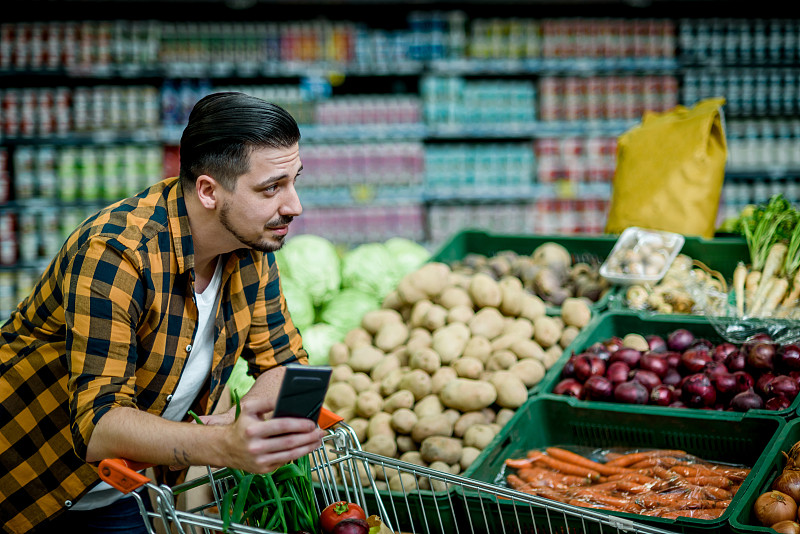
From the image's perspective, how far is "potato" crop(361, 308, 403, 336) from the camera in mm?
2945

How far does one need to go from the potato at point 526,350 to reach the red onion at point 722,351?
22.3 inches

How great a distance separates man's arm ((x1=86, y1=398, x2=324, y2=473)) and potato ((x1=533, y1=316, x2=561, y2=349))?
167 cm

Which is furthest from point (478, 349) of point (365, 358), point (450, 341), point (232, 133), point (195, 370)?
point (232, 133)

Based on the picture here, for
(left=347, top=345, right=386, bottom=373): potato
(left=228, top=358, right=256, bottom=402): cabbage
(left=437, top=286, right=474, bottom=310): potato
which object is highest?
(left=437, top=286, right=474, bottom=310): potato

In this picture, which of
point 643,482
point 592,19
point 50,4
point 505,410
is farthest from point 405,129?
point 643,482

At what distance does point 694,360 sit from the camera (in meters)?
2.41

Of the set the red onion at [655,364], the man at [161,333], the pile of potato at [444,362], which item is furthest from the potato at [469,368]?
the man at [161,333]

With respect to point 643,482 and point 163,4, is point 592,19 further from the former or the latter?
point 643,482

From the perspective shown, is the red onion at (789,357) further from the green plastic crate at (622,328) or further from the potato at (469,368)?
the potato at (469,368)

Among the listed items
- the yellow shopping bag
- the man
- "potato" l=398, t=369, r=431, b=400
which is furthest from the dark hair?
the yellow shopping bag

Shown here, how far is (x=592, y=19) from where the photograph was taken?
5738mm

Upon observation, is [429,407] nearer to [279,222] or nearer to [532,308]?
[532,308]

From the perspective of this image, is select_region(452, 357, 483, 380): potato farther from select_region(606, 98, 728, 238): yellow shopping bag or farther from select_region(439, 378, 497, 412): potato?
select_region(606, 98, 728, 238): yellow shopping bag

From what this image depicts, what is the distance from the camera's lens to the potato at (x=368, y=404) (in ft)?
8.22
